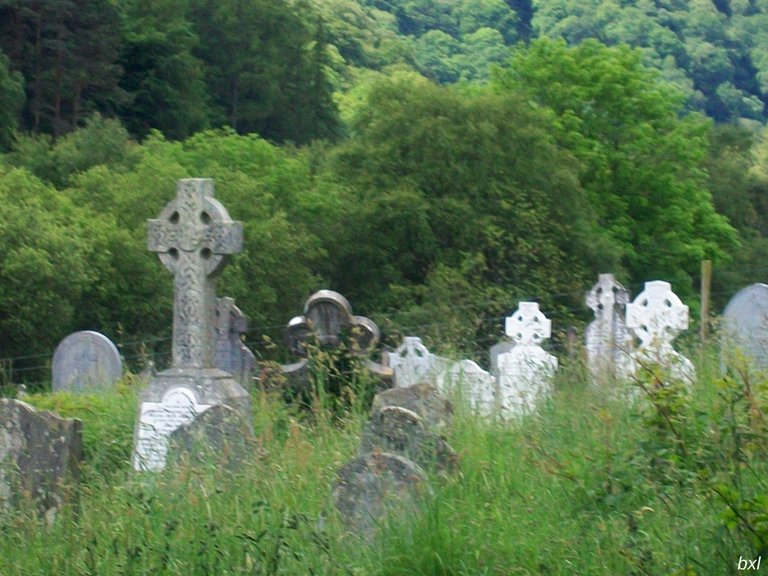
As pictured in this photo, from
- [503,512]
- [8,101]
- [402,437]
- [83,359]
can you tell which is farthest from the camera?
[8,101]

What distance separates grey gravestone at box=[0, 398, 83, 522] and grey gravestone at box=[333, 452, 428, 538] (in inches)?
73.9

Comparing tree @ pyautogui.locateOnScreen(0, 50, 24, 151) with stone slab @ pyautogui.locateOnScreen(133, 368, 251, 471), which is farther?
tree @ pyautogui.locateOnScreen(0, 50, 24, 151)

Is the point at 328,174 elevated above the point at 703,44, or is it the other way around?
the point at 703,44

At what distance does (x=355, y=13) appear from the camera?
284 ft

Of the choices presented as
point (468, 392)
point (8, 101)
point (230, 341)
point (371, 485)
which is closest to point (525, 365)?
point (230, 341)

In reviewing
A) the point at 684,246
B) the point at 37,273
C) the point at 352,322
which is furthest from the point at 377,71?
the point at 352,322

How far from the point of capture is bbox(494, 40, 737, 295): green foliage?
150 feet

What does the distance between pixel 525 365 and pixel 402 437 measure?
21.6ft

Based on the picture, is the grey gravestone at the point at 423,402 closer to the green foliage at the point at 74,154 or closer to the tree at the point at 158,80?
the green foliage at the point at 74,154

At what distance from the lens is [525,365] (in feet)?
44.1

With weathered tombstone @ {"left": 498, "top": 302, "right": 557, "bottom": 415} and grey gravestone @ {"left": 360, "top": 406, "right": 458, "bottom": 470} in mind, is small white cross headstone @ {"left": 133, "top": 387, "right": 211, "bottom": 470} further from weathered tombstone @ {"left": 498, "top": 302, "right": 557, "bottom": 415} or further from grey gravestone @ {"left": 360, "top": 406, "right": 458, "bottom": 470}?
grey gravestone @ {"left": 360, "top": 406, "right": 458, "bottom": 470}

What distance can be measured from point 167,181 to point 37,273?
25.9ft

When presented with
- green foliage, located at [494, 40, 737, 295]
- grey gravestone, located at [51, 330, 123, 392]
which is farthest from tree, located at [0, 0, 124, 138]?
grey gravestone, located at [51, 330, 123, 392]

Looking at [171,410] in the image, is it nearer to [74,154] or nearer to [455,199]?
[455,199]
